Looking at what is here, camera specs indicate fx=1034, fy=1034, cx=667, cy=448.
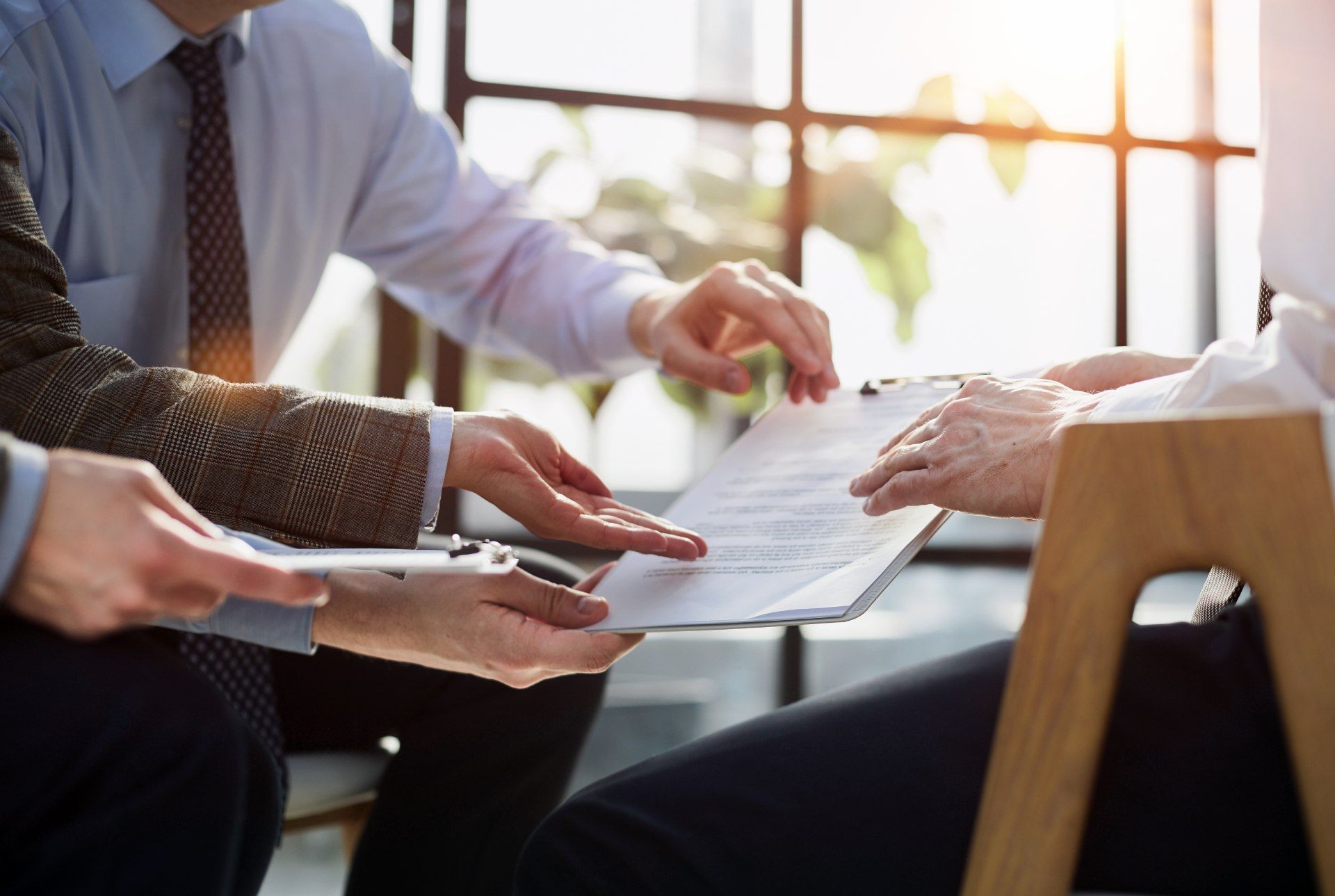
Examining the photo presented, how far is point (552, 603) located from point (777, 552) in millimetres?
190

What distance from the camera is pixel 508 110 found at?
1.65 meters

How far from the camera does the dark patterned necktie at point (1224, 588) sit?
753 millimetres

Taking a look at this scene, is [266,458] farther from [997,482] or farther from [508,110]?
[508,110]

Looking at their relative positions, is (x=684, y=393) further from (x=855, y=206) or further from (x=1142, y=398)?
(x=1142, y=398)

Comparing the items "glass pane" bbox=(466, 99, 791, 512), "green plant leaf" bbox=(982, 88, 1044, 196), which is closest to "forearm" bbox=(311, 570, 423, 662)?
"glass pane" bbox=(466, 99, 791, 512)

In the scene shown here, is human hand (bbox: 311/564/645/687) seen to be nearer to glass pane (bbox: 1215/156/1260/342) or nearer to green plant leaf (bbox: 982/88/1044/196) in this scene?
green plant leaf (bbox: 982/88/1044/196)

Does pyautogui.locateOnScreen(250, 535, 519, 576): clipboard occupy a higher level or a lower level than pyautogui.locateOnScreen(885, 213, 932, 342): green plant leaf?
lower

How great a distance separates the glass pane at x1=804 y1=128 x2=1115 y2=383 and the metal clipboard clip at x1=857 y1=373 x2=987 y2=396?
59 cm

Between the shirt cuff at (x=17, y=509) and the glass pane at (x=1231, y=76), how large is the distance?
78.1 inches

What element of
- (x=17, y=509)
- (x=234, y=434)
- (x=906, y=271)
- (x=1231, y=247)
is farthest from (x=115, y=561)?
(x=1231, y=247)

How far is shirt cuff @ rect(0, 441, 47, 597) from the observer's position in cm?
52

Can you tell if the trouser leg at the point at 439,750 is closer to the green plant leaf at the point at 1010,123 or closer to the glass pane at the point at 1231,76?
the green plant leaf at the point at 1010,123

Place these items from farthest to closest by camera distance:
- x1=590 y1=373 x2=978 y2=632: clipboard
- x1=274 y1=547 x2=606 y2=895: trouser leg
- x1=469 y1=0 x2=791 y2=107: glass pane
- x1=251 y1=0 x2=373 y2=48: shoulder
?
x1=469 y1=0 x2=791 y2=107: glass pane < x1=251 y1=0 x2=373 y2=48: shoulder < x1=274 y1=547 x2=606 y2=895: trouser leg < x1=590 y1=373 x2=978 y2=632: clipboard

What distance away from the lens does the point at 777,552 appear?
2.80ft
